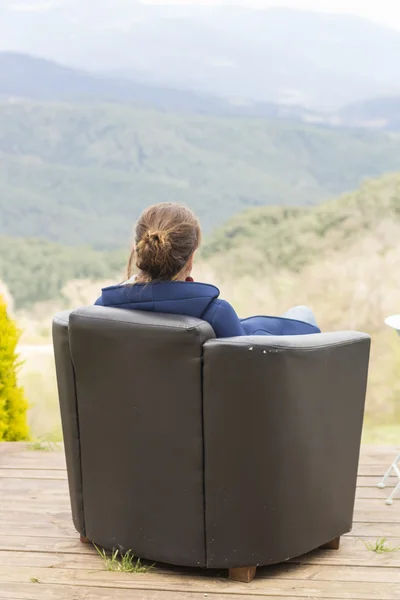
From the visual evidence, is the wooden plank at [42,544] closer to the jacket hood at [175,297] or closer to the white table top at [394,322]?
the jacket hood at [175,297]

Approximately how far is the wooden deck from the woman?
75cm

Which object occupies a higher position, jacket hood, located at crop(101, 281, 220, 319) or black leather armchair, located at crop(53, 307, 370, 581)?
jacket hood, located at crop(101, 281, 220, 319)

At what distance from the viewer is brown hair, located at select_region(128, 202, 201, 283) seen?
2400mm

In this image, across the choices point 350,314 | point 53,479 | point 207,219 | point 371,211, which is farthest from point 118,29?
point 53,479

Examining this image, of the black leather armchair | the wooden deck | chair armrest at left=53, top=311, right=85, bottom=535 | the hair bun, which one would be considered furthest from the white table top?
chair armrest at left=53, top=311, right=85, bottom=535

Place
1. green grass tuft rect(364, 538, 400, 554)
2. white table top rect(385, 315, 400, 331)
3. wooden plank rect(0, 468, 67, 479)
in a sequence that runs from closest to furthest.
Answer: green grass tuft rect(364, 538, 400, 554), white table top rect(385, 315, 400, 331), wooden plank rect(0, 468, 67, 479)

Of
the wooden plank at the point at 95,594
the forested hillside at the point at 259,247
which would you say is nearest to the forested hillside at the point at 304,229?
the forested hillside at the point at 259,247

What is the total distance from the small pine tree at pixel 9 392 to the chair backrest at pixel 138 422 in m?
1.58

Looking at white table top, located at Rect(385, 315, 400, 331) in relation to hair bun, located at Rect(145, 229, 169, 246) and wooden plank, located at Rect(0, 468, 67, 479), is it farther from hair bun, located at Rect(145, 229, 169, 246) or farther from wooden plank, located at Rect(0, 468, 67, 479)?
wooden plank, located at Rect(0, 468, 67, 479)

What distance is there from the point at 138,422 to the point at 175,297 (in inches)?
15.2

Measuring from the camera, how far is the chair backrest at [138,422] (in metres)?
2.34

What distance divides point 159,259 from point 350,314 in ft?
12.9

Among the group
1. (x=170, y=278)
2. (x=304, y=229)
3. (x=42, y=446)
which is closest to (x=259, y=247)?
(x=304, y=229)

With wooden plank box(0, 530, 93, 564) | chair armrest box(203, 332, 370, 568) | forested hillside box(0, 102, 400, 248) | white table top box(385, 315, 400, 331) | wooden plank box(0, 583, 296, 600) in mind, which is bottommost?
wooden plank box(0, 530, 93, 564)
